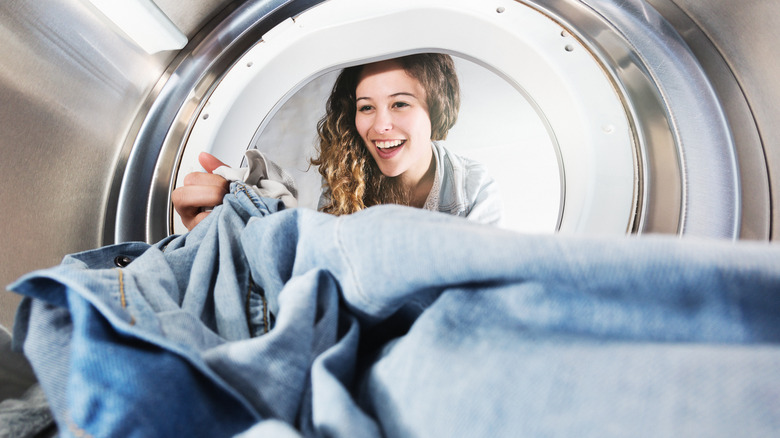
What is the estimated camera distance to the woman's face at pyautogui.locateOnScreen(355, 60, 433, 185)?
1013mm

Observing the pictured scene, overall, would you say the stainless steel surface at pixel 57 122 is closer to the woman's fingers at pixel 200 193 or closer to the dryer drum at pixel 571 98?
the dryer drum at pixel 571 98

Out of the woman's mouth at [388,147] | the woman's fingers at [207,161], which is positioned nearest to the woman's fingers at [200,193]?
the woman's fingers at [207,161]

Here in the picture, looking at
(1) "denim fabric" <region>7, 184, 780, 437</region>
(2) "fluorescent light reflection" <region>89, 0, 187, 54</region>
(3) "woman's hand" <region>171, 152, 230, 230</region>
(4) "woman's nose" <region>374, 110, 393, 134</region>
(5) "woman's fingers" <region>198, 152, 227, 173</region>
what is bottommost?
(1) "denim fabric" <region>7, 184, 780, 437</region>

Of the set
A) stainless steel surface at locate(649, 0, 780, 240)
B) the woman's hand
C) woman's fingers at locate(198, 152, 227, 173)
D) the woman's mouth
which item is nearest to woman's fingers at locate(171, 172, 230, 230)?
the woman's hand

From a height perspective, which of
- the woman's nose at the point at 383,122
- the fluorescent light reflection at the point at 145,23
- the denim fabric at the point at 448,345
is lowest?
the denim fabric at the point at 448,345

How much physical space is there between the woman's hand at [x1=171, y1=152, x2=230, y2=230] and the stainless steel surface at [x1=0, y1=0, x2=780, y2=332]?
145 millimetres

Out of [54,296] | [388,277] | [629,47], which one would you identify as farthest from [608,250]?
[629,47]

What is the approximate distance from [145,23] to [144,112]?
0.25 metres

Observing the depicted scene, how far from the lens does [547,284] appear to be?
24 cm

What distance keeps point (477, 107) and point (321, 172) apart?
1.51ft

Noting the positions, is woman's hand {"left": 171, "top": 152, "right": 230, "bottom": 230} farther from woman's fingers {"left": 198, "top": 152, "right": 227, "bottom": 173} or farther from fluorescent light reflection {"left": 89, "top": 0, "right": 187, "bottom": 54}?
fluorescent light reflection {"left": 89, "top": 0, "right": 187, "bottom": 54}

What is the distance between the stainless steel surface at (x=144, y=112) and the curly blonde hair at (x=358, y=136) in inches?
10.2

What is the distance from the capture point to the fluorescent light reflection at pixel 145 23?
2.33ft

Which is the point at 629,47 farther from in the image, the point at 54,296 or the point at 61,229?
the point at 61,229
